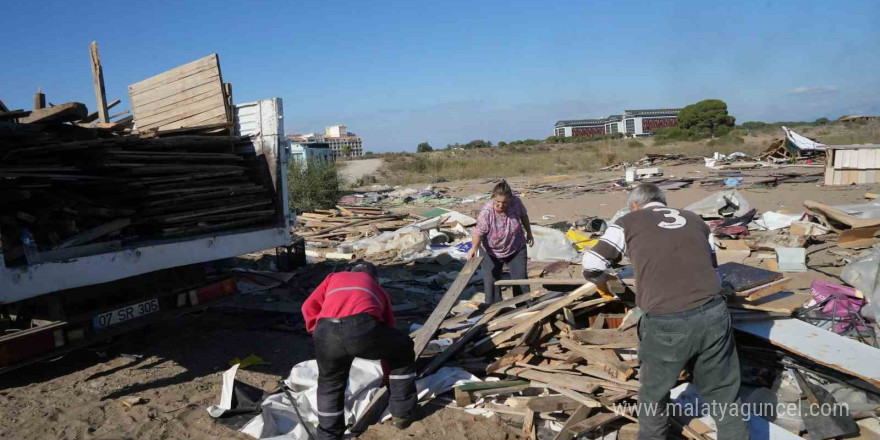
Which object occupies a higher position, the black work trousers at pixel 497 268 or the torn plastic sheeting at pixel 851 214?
the black work trousers at pixel 497 268

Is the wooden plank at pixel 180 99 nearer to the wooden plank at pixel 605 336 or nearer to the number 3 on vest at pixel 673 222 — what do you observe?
the wooden plank at pixel 605 336

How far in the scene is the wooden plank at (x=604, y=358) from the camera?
13.9ft

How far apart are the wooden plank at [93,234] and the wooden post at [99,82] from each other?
7.21 feet

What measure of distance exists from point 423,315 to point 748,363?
3826 mm

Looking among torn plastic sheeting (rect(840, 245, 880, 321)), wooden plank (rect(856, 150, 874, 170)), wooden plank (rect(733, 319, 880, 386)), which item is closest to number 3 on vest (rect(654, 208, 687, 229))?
wooden plank (rect(733, 319, 880, 386))

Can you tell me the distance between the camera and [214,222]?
5.77m

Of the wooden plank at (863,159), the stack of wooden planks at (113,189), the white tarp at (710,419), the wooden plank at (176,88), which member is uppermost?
the wooden plank at (176,88)

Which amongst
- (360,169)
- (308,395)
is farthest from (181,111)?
(360,169)

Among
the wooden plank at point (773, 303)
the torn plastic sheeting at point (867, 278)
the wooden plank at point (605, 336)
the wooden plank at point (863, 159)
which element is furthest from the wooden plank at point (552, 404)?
the wooden plank at point (863, 159)

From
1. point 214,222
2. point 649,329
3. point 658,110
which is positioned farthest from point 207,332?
point 658,110

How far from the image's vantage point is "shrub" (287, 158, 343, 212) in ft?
59.1

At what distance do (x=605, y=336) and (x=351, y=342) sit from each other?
196 centimetres

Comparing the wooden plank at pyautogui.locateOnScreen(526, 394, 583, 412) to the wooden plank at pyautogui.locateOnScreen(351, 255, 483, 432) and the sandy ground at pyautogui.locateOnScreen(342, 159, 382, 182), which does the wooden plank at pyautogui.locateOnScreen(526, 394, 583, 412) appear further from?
the sandy ground at pyautogui.locateOnScreen(342, 159, 382, 182)

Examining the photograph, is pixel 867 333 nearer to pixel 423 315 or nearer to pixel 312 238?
pixel 423 315
